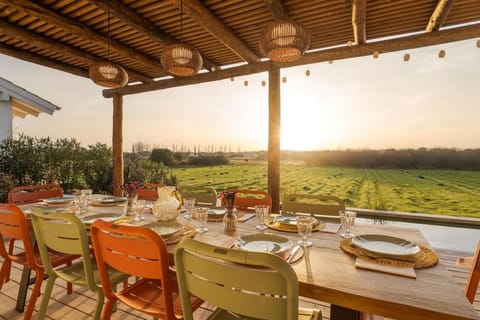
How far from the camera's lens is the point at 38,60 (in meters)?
3.69

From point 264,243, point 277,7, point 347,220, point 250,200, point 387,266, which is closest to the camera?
point 387,266

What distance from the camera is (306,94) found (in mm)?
5219

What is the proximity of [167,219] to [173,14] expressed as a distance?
→ 220 centimetres

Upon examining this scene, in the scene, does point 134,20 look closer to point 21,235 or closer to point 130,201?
point 130,201

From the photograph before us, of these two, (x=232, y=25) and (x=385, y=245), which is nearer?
(x=385, y=245)

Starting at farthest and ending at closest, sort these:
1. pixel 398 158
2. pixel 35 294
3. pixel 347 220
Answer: pixel 398 158, pixel 35 294, pixel 347 220

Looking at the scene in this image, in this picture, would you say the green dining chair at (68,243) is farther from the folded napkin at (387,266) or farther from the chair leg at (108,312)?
the folded napkin at (387,266)

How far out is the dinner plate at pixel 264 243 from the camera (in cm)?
111

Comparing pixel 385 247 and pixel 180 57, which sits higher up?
pixel 180 57

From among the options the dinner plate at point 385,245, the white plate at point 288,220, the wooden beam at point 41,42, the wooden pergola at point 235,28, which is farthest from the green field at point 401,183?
the dinner plate at point 385,245

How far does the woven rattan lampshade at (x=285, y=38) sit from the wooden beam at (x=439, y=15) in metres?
1.42

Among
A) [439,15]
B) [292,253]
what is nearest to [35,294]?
[292,253]

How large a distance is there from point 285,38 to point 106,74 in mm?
1724

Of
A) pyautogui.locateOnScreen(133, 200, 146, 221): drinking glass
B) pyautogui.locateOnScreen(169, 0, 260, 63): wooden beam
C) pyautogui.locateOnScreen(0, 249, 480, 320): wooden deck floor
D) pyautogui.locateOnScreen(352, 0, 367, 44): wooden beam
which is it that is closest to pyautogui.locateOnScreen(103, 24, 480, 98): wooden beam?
pyautogui.locateOnScreen(352, 0, 367, 44): wooden beam
